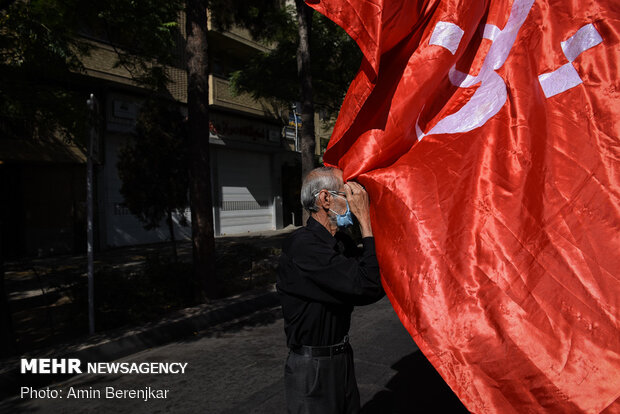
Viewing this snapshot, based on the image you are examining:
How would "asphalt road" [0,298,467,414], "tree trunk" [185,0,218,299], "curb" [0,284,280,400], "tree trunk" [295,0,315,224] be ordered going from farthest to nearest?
"tree trunk" [295,0,315,224] < "tree trunk" [185,0,218,299] < "curb" [0,284,280,400] < "asphalt road" [0,298,467,414]

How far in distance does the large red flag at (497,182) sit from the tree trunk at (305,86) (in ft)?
28.3

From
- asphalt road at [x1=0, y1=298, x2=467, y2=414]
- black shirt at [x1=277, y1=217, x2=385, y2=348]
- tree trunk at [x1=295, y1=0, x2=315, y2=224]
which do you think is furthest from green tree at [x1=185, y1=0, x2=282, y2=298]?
black shirt at [x1=277, y1=217, x2=385, y2=348]

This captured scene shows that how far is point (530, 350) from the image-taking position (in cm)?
167

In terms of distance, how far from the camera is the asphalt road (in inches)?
158

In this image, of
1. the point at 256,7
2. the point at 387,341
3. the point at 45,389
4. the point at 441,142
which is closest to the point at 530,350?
the point at 441,142

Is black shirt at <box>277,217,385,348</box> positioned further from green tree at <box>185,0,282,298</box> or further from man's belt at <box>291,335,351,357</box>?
green tree at <box>185,0,282,298</box>

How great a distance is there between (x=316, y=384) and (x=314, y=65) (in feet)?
43.0

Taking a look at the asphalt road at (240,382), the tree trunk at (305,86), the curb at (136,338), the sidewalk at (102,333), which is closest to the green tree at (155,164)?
the sidewalk at (102,333)

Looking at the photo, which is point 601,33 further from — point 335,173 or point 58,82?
point 58,82

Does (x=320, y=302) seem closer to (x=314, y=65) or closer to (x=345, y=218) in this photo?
(x=345, y=218)

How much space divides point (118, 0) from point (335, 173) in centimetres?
614

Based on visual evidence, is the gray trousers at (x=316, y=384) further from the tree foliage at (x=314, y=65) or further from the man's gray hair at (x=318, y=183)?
the tree foliage at (x=314, y=65)

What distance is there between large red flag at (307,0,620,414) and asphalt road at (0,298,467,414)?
7.79 feet

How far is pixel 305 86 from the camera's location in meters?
10.9
